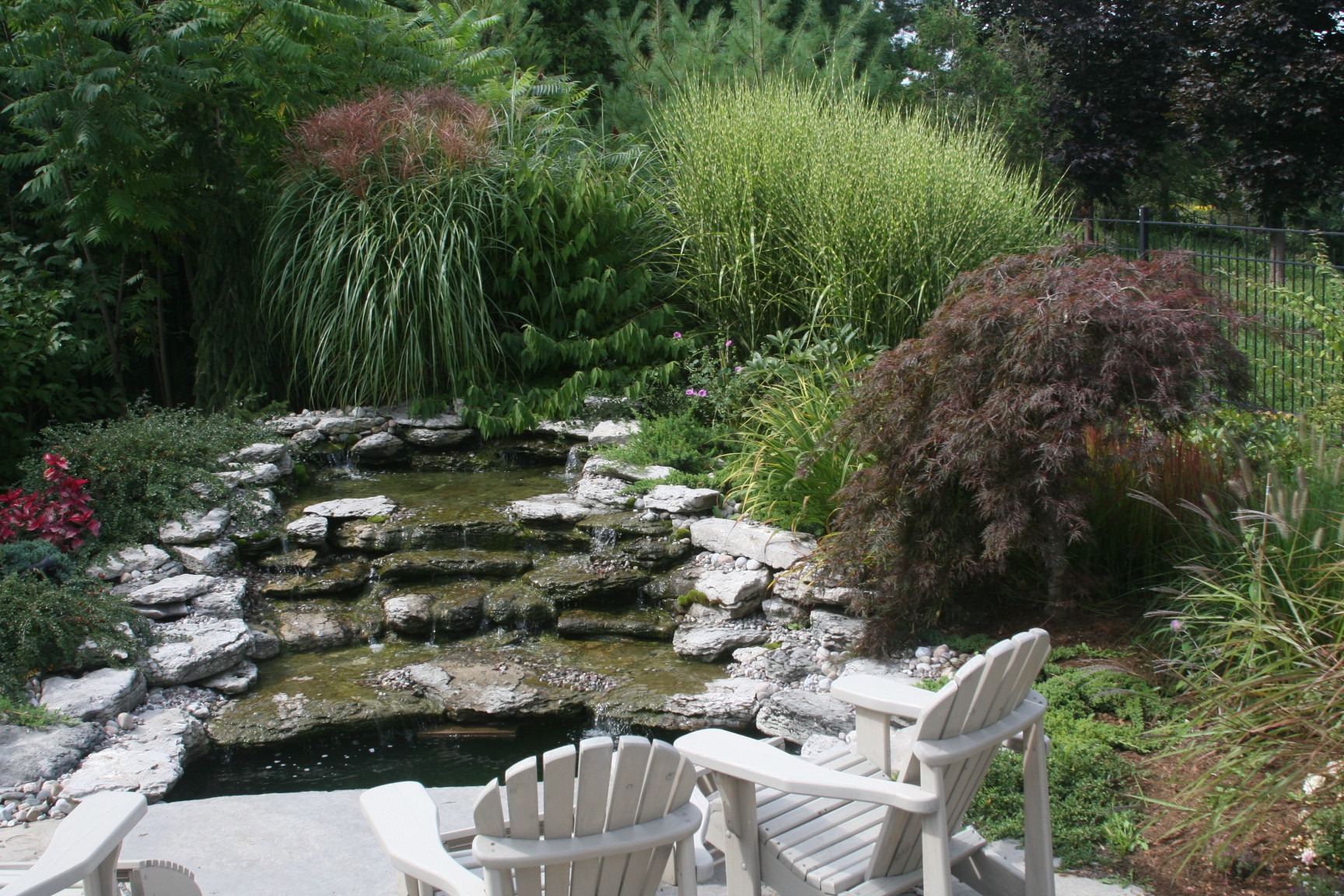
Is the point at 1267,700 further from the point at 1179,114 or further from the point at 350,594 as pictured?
the point at 1179,114

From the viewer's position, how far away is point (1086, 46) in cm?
1253

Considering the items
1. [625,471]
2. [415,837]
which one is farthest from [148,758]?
[625,471]

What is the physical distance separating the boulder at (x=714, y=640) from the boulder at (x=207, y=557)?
231 centimetres

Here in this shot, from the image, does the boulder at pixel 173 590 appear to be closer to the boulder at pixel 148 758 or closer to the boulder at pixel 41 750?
the boulder at pixel 148 758

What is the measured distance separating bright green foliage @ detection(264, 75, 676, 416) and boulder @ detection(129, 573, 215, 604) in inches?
85.0

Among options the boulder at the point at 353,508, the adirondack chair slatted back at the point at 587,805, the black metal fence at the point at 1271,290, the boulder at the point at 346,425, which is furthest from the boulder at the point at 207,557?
the black metal fence at the point at 1271,290

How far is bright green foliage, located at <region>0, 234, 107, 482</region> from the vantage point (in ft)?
20.6

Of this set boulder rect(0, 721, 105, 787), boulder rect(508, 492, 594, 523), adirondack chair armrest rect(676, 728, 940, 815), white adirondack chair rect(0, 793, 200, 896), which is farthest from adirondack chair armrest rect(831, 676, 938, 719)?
boulder rect(508, 492, 594, 523)

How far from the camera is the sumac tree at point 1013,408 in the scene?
358 centimetres

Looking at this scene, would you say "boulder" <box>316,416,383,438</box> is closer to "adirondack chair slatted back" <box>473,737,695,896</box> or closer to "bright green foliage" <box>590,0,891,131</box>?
"bright green foliage" <box>590,0,891,131</box>

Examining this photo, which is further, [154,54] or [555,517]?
[154,54]

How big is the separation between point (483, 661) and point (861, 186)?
3603 mm

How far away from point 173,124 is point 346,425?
90.7 inches

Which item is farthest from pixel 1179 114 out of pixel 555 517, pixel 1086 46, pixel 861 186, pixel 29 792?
pixel 29 792
